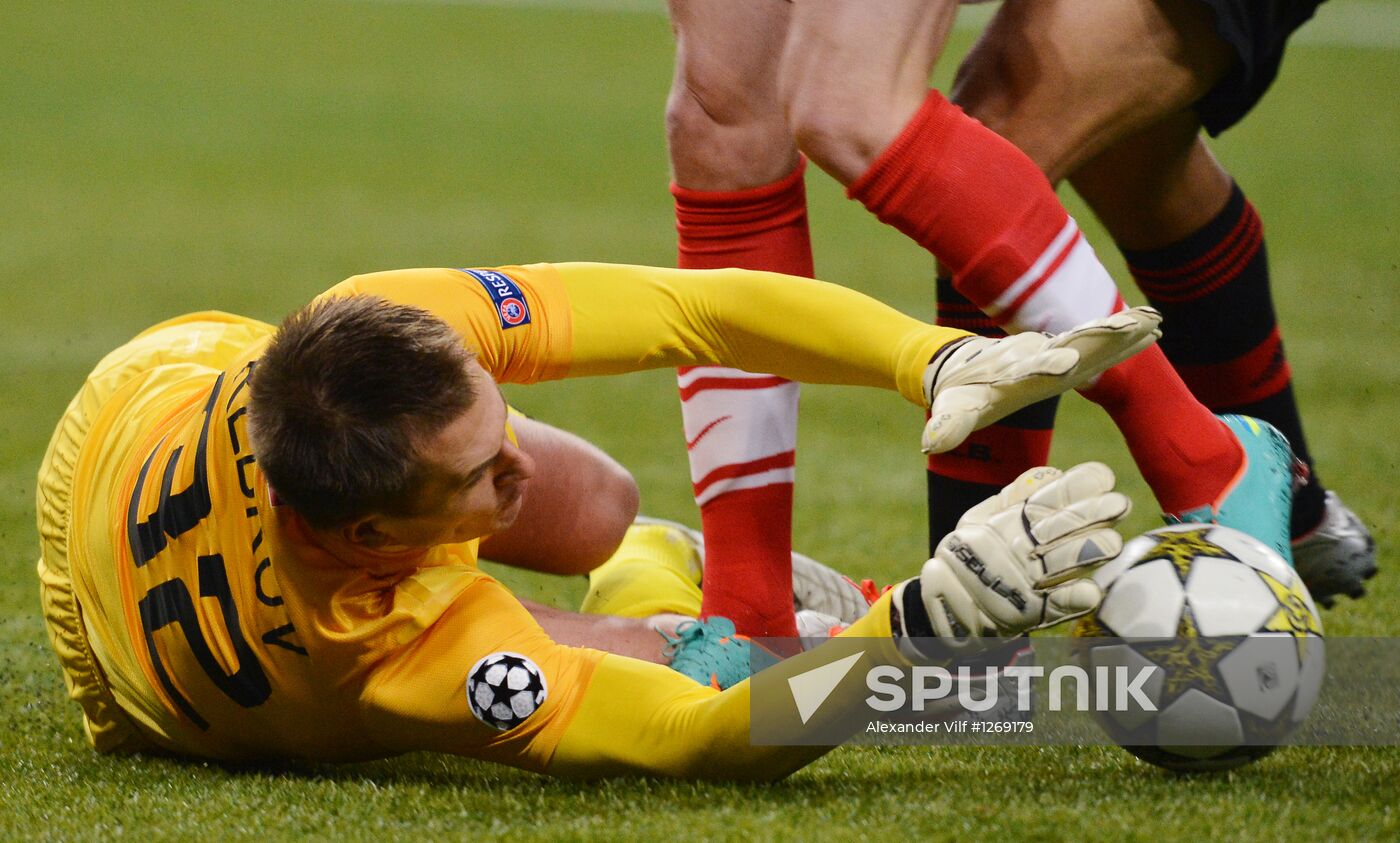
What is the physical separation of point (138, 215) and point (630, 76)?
4.11m

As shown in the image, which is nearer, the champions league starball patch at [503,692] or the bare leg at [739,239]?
the champions league starball patch at [503,692]

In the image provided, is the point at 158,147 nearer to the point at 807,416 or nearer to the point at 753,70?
the point at 807,416

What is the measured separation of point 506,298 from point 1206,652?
990 mm

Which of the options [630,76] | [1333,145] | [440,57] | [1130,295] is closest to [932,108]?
[1130,295]

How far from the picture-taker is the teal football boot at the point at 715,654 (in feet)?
7.70

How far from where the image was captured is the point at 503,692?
1.87m

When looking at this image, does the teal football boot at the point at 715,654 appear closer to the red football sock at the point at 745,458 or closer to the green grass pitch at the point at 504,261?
the red football sock at the point at 745,458

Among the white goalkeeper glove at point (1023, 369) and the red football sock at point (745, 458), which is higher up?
the white goalkeeper glove at point (1023, 369)

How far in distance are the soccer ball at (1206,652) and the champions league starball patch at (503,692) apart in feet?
2.21

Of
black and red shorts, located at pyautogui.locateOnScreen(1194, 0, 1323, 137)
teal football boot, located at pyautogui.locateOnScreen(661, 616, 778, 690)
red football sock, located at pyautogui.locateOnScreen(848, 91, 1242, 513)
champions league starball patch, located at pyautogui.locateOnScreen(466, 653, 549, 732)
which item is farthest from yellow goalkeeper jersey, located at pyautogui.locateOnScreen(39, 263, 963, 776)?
black and red shorts, located at pyautogui.locateOnScreen(1194, 0, 1323, 137)

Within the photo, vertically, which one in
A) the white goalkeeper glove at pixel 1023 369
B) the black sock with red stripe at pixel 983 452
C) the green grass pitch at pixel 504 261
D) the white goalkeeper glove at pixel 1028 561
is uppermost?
the white goalkeeper glove at pixel 1023 369

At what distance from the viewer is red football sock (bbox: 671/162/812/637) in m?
2.50

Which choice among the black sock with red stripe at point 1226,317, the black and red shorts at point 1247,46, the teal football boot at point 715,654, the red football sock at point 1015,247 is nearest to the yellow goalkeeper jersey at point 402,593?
the red football sock at point 1015,247

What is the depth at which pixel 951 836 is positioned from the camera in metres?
1.69
